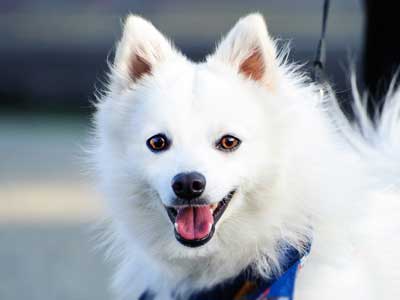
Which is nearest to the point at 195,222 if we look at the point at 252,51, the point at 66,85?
the point at 252,51

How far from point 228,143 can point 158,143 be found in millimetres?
271

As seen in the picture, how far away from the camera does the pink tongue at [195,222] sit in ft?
12.2

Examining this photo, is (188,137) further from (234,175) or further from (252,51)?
(252,51)


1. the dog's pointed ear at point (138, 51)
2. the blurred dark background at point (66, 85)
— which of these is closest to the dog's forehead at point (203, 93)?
the dog's pointed ear at point (138, 51)

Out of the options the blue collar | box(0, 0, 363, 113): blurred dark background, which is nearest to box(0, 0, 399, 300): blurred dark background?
box(0, 0, 363, 113): blurred dark background

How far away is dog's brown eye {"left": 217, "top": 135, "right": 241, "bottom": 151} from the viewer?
12.4ft

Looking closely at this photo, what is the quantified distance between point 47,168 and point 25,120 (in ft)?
11.7

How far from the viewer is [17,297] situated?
6.75 metres

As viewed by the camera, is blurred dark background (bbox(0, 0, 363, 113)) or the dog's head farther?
blurred dark background (bbox(0, 0, 363, 113))

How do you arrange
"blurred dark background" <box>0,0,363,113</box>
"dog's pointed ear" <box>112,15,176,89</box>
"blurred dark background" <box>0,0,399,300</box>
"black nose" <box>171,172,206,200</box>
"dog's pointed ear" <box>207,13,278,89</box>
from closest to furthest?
"black nose" <box>171,172,206,200</box> < "dog's pointed ear" <box>207,13,278,89</box> < "dog's pointed ear" <box>112,15,176,89</box> < "blurred dark background" <box>0,0,399,300</box> < "blurred dark background" <box>0,0,363,113</box>

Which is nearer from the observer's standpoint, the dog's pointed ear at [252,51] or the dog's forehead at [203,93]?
the dog's forehead at [203,93]

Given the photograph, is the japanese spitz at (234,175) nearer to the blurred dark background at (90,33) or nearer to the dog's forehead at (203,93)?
the dog's forehead at (203,93)

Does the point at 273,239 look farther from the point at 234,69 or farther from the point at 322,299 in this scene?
the point at 234,69

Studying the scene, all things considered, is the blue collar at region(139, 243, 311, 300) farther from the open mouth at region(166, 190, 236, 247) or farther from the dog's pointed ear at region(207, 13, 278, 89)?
the dog's pointed ear at region(207, 13, 278, 89)
